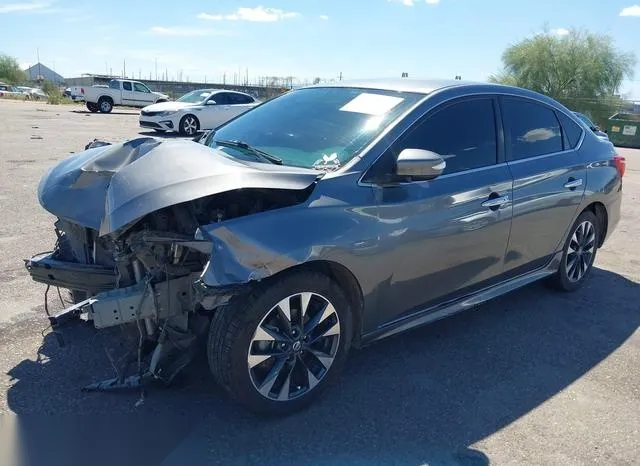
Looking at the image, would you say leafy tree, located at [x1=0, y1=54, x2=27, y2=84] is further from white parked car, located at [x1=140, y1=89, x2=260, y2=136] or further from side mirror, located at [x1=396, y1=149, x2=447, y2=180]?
side mirror, located at [x1=396, y1=149, x2=447, y2=180]

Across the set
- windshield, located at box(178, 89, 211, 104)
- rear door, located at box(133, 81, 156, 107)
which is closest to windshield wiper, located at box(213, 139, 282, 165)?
windshield, located at box(178, 89, 211, 104)

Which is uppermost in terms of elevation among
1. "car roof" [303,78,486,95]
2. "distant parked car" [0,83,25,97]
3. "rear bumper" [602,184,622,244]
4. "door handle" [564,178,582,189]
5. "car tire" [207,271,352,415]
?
"car roof" [303,78,486,95]

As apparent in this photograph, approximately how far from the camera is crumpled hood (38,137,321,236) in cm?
279

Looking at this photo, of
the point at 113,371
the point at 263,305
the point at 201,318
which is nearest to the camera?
the point at 263,305

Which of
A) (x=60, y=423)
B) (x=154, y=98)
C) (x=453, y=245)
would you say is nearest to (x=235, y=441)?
(x=60, y=423)

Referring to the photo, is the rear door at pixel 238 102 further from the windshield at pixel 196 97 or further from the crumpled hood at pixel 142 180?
the crumpled hood at pixel 142 180

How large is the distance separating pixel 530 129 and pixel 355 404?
2.65 meters

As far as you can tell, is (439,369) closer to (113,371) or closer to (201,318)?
(201,318)

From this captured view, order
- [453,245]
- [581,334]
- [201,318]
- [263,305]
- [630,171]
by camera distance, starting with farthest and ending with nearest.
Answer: [630,171] → [581,334] → [453,245] → [201,318] → [263,305]

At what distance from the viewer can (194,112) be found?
61.7ft

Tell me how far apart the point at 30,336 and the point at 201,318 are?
4.98 feet

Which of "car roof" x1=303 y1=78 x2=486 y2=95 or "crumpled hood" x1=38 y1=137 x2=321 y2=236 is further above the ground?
"car roof" x1=303 y1=78 x2=486 y2=95

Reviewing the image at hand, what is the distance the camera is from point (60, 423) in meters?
2.99

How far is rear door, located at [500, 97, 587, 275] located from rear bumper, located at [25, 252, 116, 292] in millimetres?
2790
